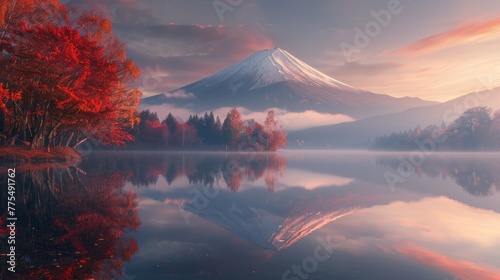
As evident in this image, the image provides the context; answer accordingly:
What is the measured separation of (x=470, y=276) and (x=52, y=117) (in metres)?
34.4

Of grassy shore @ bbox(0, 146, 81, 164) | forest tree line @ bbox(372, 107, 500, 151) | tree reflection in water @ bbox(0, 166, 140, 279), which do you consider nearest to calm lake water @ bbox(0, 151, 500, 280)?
tree reflection in water @ bbox(0, 166, 140, 279)

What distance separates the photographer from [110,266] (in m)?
6.20

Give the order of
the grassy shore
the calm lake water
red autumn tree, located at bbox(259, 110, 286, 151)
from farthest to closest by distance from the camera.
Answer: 1. red autumn tree, located at bbox(259, 110, 286, 151)
2. the grassy shore
3. the calm lake water

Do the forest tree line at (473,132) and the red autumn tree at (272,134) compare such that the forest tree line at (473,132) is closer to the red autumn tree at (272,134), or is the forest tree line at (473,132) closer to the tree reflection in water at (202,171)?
the red autumn tree at (272,134)

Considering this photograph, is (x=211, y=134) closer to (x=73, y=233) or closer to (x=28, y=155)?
(x=28, y=155)

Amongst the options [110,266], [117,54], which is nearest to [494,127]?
[117,54]

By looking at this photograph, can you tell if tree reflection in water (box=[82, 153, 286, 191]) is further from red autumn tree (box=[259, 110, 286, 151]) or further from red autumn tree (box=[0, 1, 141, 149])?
red autumn tree (box=[259, 110, 286, 151])

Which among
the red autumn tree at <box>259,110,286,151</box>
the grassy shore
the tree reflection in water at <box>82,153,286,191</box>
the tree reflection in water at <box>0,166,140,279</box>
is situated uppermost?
the red autumn tree at <box>259,110,286,151</box>

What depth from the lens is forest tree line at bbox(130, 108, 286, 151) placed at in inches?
3716

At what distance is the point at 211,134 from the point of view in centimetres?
10731

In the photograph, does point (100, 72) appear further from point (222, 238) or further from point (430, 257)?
point (430, 257)

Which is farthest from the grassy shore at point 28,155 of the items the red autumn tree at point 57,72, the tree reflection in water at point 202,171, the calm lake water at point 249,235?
the calm lake water at point 249,235

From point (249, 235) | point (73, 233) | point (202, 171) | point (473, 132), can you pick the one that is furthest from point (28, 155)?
point (473, 132)

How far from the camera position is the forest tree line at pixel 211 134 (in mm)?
94375
